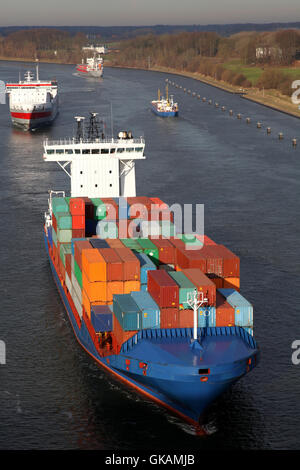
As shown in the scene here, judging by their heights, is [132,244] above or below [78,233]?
above

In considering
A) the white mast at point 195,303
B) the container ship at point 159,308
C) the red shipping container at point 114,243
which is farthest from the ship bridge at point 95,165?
the white mast at point 195,303

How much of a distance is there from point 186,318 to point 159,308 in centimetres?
109

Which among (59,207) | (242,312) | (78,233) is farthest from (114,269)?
(59,207)

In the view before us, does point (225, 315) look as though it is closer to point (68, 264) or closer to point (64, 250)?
point (68, 264)

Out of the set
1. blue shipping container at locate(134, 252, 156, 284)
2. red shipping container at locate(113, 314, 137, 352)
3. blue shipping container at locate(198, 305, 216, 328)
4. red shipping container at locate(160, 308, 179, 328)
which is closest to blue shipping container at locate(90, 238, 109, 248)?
blue shipping container at locate(134, 252, 156, 284)

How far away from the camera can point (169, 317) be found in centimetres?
2694

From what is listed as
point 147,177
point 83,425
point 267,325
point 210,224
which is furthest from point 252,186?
point 83,425

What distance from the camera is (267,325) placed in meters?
35.7

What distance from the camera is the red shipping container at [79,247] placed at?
1262 inches

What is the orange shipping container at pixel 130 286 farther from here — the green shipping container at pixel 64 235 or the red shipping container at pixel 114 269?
the green shipping container at pixel 64 235

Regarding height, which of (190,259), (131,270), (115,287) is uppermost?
(190,259)

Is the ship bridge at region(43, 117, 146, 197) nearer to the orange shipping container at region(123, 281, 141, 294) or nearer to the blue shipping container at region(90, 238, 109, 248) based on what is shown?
the blue shipping container at region(90, 238, 109, 248)

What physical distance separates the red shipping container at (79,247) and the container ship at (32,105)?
242ft
